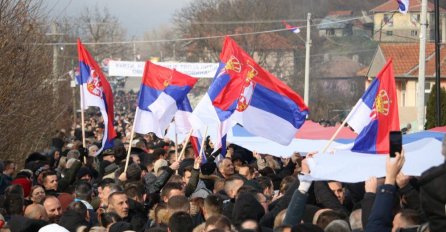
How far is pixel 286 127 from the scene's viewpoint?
Answer: 12547 mm

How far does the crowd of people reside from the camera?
6.64 meters

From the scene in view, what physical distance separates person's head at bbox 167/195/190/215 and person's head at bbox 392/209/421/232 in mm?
2351

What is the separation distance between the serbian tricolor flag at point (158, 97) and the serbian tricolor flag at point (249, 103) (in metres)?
2.46

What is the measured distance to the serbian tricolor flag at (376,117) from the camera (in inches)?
408

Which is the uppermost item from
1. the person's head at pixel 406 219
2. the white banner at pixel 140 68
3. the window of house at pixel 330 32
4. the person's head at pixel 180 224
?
the window of house at pixel 330 32

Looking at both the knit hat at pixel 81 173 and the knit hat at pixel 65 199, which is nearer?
the knit hat at pixel 65 199

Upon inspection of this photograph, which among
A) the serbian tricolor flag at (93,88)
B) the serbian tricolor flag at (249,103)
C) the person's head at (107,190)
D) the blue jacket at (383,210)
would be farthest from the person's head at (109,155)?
the blue jacket at (383,210)

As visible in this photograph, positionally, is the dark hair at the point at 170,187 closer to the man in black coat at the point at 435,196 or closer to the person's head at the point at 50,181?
the person's head at the point at 50,181

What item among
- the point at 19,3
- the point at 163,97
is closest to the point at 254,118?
the point at 163,97

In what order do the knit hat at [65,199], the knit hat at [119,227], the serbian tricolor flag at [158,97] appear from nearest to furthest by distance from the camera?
the knit hat at [119,227] < the knit hat at [65,199] < the serbian tricolor flag at [158,97]

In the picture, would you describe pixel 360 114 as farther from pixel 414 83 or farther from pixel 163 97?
pixel 414 83

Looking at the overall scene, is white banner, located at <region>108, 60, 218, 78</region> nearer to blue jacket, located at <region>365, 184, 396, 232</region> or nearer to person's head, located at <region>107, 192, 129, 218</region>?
person's head, located at <region>107, 192, 129, 218</region>

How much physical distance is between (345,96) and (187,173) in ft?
205

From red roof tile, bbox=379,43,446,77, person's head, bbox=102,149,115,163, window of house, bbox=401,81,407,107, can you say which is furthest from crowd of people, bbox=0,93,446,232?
window of house, bbox=401,81,407,107
